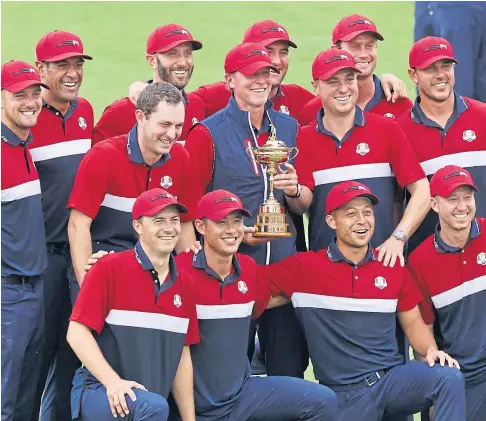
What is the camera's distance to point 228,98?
31.8ft

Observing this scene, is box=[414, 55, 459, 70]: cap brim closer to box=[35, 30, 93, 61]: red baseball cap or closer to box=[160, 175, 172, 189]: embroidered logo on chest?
box=[160, 175, 172, 189]: embroidered logo on chest

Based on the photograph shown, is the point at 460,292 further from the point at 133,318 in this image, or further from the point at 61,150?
the point at 61,150

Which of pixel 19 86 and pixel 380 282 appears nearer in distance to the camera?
pixel 19 86

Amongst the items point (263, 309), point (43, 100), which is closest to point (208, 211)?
point (263, 309)

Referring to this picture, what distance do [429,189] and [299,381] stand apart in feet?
4.61

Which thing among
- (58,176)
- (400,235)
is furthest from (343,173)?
(58,176)

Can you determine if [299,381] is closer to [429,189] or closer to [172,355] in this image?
[172,355]

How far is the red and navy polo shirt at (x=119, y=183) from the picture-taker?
855cm

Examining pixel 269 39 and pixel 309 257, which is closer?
pixel 309 257

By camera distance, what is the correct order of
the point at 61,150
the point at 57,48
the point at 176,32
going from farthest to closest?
1. the point at 176,32
2. the point at 57,48
3. the point at 61,150

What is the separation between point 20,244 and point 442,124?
2631mm

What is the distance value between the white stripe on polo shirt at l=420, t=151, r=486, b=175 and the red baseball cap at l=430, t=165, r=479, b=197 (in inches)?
9.2

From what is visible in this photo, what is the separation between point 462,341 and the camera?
8875mm

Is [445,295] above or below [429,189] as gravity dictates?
below
